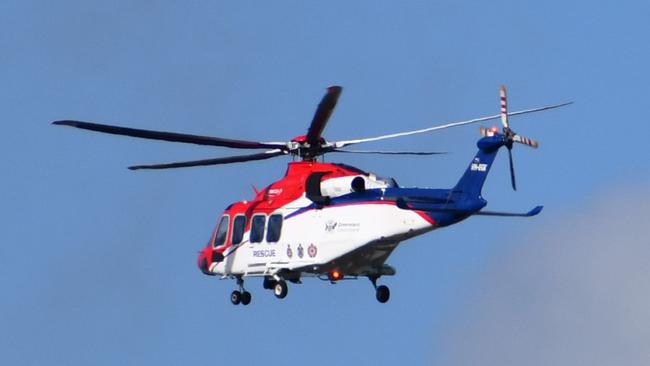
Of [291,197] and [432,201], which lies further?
[291,197]

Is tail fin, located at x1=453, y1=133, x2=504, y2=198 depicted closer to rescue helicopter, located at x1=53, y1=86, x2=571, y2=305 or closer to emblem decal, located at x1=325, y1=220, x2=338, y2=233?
rescue helicopter, located at x1=53, y1=86, x2=571, y2=305

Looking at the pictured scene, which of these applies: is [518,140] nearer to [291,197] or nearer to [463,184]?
[463,184]

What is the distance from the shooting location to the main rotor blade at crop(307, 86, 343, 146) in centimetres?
7619

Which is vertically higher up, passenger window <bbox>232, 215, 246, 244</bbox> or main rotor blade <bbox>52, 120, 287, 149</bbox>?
main rotor blade <bbox>52, 120, 287, 149</bbox>

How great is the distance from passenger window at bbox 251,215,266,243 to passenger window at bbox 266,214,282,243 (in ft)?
1.34

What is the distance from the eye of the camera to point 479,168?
7631 centimetres

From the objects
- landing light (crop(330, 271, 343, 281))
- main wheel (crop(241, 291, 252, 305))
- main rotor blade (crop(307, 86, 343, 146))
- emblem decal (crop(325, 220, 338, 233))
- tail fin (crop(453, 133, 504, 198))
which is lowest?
main wheel (crop(241, 291, 252, 305))

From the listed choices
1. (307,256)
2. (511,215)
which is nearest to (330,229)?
(307,256)

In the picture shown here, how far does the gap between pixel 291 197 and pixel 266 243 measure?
1.98 meters

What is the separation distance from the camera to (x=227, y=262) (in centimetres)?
8494

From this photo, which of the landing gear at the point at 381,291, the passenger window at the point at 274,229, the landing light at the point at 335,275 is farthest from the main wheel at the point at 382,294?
the passenger window at the point at 274,229

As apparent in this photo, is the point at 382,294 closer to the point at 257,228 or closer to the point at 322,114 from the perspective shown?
the point at 257,228

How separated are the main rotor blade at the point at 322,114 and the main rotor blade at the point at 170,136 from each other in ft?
4.37

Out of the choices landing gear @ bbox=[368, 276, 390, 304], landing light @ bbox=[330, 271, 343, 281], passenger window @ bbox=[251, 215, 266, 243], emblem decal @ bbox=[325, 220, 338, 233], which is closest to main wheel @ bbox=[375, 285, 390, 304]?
landing gear @ bbox=[368, 276, 390, 304]
